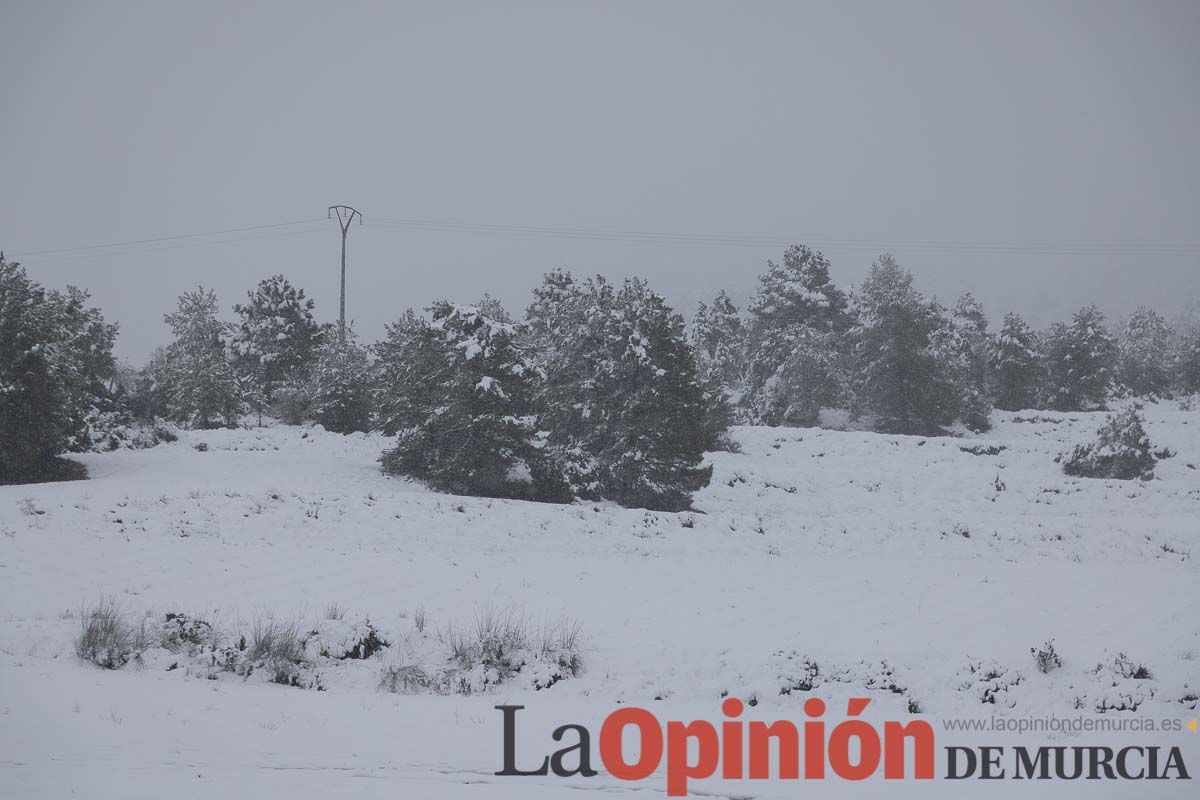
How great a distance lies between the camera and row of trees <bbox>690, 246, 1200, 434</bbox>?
1602 inches

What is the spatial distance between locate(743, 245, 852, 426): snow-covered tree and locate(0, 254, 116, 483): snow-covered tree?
117 feet

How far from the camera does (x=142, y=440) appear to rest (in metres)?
23.1

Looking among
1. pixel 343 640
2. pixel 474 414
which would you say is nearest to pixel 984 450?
pixel 474 414

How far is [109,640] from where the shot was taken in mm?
7625

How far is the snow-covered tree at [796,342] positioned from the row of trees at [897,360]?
0.25 ft

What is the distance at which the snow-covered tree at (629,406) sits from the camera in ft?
66.8

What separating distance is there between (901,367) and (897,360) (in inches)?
20.3

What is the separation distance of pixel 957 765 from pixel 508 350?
16132 millimetres

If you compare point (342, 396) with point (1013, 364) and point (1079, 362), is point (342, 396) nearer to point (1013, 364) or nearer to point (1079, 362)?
point (1013, 364)

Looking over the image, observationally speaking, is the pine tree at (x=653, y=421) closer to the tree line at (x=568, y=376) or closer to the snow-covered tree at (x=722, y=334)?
the tree line at (x=568, y=376)

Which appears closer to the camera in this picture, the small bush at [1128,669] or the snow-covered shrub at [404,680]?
the snow-covered shrub at [404,680]

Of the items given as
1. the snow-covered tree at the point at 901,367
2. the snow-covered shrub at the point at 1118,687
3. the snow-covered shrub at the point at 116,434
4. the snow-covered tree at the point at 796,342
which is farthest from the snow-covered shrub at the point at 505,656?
the snow-covered tree at the point at 901,367

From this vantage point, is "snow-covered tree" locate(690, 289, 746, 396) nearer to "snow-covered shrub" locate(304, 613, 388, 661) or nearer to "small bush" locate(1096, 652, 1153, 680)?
"small bush" locate(1096, 652, 1153, 680)

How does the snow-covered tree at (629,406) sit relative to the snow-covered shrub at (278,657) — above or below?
above
